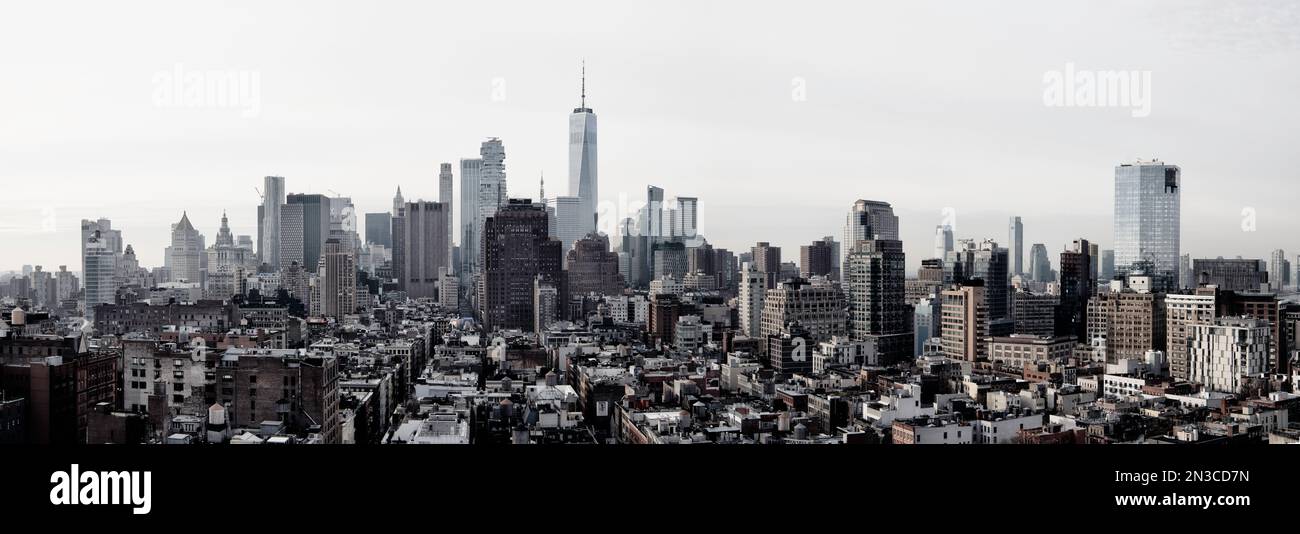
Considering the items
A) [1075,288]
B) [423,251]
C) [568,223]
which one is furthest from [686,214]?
[423,251]

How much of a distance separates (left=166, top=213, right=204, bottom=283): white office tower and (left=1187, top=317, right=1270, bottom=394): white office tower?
12049 mm

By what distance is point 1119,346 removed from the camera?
16.6 m

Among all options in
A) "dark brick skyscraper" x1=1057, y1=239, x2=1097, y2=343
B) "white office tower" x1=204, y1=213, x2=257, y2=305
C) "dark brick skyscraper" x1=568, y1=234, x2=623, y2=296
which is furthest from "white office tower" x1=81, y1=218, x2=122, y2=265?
"dark brick skyscraper" x1=1057, y1=239, x2=1097, y2=343

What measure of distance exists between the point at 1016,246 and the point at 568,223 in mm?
9518

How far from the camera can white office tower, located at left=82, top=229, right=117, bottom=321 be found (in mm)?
9625

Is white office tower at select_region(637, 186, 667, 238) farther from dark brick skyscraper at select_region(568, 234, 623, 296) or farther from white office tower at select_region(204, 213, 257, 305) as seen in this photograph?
dark brick skyscraper at select_region(568, 234, 623, 296)

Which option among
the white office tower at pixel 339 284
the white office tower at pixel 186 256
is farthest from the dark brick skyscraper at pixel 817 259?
the white office tower at pixel 186 256

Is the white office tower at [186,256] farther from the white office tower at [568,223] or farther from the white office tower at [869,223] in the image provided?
the white office tower at [869,223]

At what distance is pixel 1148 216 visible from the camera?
35.7 feet
